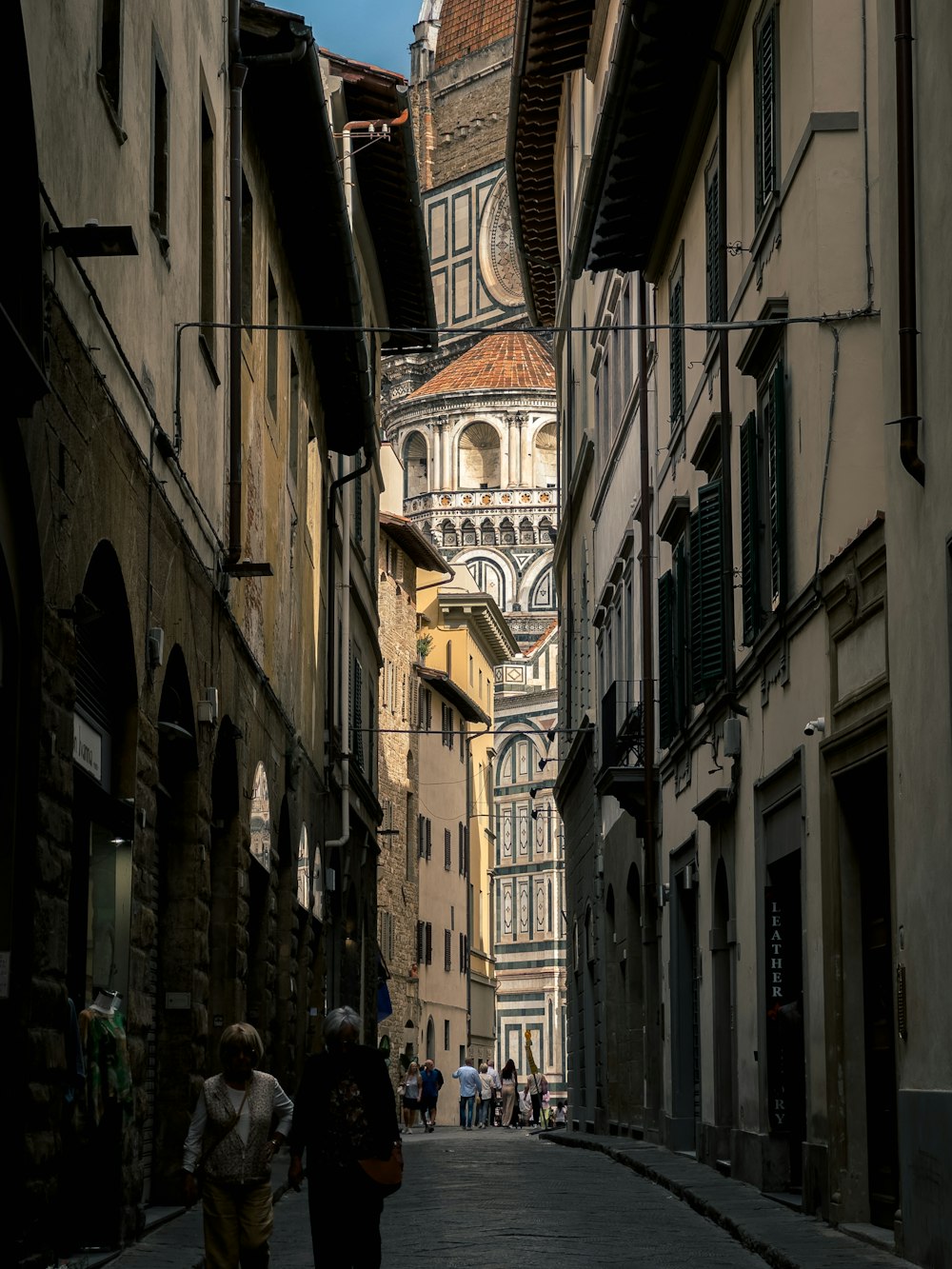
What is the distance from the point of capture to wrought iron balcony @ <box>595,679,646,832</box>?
2491cm

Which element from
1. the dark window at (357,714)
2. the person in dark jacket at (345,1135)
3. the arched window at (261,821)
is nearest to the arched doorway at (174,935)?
the arched window at (261,821)

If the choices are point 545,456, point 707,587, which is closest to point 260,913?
point 707,587

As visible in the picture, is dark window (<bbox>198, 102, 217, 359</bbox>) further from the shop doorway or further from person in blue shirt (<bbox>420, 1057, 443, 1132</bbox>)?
person in blue shirt (<bbox>420, 1057, 443, 1132</bbox>)

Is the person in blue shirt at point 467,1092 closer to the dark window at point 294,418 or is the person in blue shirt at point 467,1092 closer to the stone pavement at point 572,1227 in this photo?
the dark window at point 294,418

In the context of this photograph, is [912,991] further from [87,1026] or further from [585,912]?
[585,912]

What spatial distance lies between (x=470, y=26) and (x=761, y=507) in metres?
112

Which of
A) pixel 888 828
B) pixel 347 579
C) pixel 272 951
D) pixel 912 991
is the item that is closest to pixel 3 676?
pixel 912 991

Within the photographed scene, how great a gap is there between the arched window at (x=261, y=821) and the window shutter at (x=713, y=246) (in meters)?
5.50

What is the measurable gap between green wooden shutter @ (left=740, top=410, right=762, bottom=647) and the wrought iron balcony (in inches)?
309

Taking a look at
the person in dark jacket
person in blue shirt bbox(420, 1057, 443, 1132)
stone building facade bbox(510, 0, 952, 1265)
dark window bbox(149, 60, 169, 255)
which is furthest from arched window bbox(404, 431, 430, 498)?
the person in dark jacket

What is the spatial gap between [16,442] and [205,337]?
7.41m

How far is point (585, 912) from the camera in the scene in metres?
34.7

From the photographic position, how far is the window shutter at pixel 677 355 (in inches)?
873

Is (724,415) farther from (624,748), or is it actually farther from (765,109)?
(624,748)
